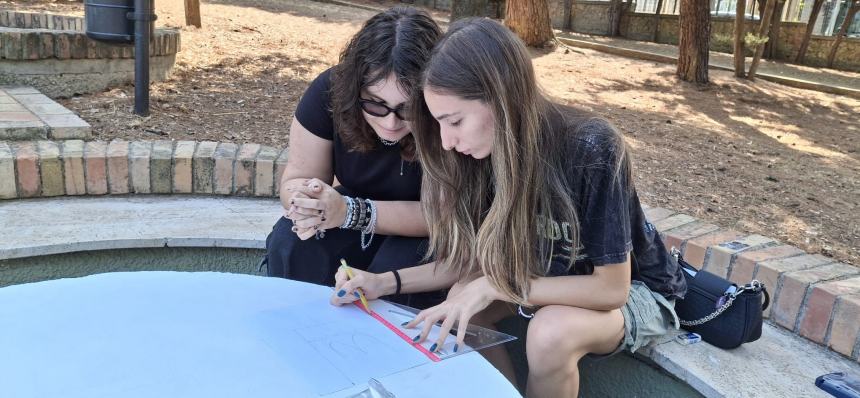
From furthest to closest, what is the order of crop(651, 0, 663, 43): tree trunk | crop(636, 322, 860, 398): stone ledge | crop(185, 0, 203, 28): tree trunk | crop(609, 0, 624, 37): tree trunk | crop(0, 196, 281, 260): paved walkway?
crop(609, 0, 624, 37): tree trunk < crop(651, 0, 663, 43): tree trunk < crop(185, 0, 203, 28): tree trunk < crop(0, 196, 281, 260): paved walkway < crop(636, 322, 860, 398): stone ledge

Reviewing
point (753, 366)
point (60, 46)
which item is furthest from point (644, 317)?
point (60, 46)

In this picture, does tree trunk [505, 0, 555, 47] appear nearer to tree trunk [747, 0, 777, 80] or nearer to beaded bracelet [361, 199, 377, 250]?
tree trunk [747, 0, 777, 80]

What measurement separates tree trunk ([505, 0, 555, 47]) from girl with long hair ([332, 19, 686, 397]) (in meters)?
6.95

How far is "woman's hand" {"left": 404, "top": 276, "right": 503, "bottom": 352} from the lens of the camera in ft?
4.21

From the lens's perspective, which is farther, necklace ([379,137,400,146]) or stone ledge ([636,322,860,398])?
necklace ([379,137,400,146])

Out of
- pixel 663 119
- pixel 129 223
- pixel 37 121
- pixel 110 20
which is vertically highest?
pixel 110 20

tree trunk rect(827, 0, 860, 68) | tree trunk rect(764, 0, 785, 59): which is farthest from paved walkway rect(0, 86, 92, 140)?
tree trunk rect(827, 0, 860, 68)

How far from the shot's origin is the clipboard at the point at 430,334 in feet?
4.05

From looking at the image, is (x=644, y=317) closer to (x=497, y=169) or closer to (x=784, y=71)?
(x=497, y=169)

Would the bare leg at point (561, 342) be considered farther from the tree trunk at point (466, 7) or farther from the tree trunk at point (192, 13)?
the tree trunk at point (192, 13)

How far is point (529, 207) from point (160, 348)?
0.78m

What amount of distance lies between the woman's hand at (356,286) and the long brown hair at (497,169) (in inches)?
7.9

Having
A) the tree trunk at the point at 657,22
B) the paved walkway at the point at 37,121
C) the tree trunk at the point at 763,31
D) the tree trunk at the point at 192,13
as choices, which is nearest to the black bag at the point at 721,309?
the paved walkway at the point at 37,121

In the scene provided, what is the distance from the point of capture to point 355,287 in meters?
1.42
